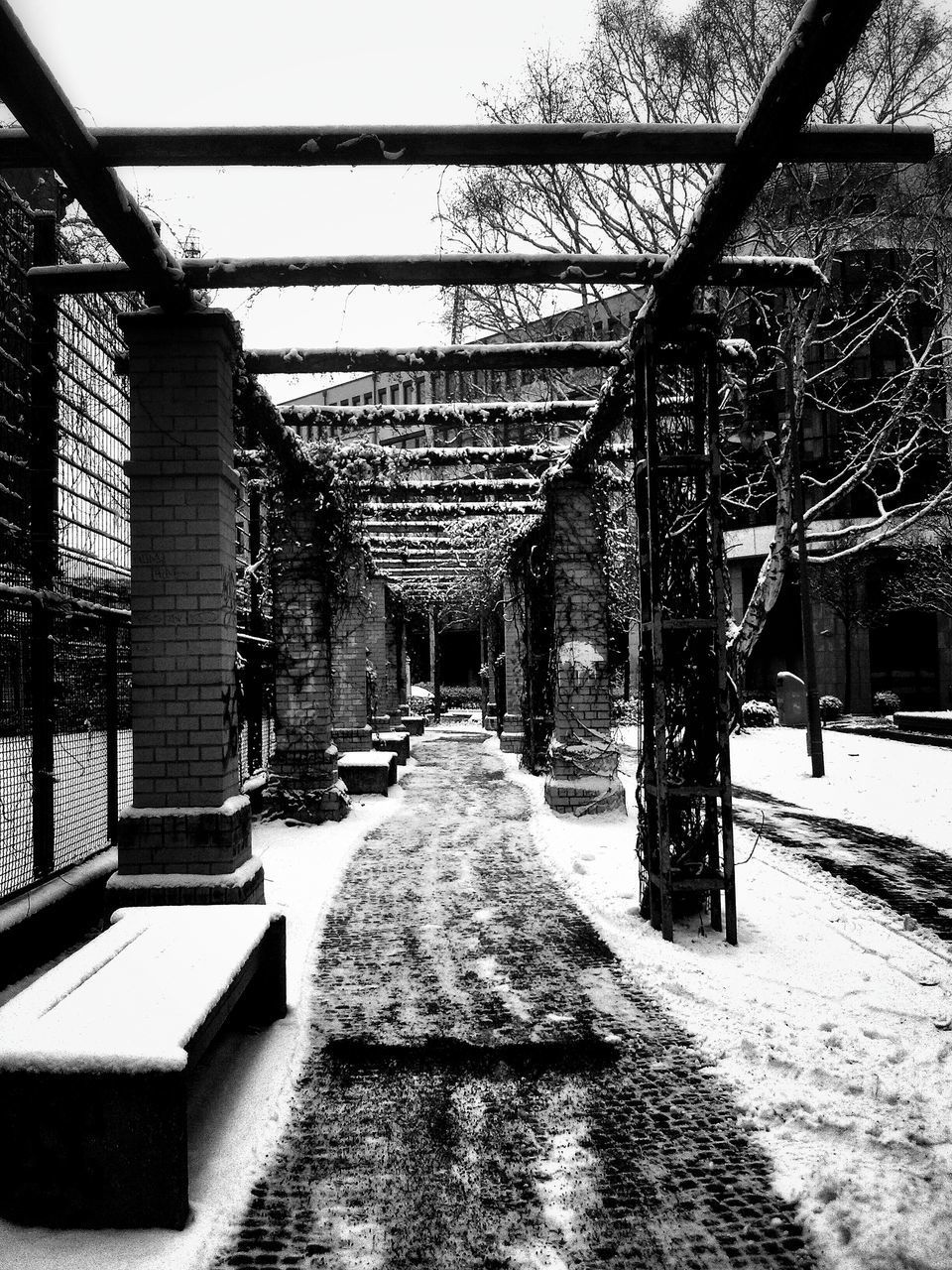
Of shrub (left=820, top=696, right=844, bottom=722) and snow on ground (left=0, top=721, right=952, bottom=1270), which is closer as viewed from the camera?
snow on ground (left=0, top=721, right=952, bottom=1270)

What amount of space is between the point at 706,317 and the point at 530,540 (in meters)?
6.67

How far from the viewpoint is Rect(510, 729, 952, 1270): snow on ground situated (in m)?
2.43

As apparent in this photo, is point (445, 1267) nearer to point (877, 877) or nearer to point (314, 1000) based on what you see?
point (314, 1000)

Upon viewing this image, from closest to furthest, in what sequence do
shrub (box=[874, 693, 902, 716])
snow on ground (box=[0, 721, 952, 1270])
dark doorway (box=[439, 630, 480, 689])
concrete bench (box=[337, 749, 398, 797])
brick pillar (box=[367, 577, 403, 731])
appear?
snow on ground (box=[0, 721, 952, 1270]), concrete bench (box=[337, 749, 398, 797]), brick pillar (box=[367, 577, 403, 731]), shrub (box=[874, 693, 902, 716]), dark doorway (box=[439, 630, 480, 689])

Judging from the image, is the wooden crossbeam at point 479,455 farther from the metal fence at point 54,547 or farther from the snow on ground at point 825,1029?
the snow on ground at point 825,1029

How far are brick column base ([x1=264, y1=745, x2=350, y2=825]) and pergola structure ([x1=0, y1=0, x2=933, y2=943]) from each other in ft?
12.1

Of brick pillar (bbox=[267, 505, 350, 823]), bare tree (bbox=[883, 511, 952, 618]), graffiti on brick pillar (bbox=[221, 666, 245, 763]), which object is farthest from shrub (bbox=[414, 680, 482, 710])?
graffiti on brick pillar (bbox=[221, 666, 245, 763])

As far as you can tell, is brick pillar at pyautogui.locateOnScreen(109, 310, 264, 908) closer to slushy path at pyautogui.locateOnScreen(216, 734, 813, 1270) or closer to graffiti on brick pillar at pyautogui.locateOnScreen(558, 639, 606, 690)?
slushy path at pyautogui.locateOnScreen(216, 734, 813, 1270)

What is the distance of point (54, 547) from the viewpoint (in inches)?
179

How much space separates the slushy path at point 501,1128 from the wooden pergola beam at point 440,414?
417 cm

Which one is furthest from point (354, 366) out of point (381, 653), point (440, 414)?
point (381, 653)

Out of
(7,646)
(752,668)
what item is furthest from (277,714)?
(752,668)

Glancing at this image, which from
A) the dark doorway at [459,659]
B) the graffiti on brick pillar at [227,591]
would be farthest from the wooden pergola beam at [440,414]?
the dark doorway at [459,659]

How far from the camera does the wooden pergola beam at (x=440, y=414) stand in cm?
692
